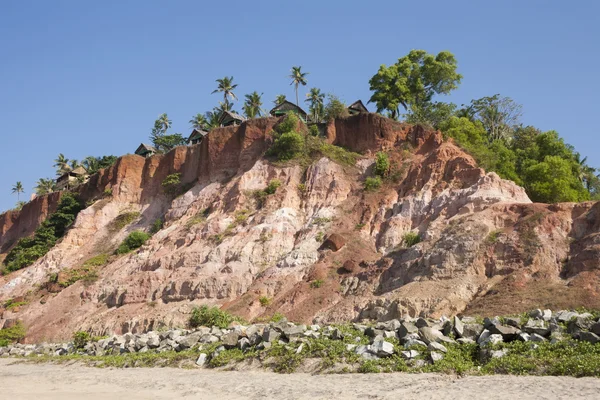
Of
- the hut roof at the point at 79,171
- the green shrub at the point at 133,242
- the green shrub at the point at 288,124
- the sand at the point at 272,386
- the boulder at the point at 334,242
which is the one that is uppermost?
the hut roof at the point at 79,171

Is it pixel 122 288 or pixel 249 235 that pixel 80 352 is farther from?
pixel 249 235

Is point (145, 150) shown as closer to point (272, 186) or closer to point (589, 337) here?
point (272, 186)

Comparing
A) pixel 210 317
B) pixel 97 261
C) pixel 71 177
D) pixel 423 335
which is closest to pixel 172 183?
pixel 97 261

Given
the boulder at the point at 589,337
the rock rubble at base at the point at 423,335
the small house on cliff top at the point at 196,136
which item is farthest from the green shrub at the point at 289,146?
the boulder at the point at 589,337

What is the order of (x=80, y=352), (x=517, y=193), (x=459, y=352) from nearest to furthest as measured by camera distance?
(x=459, y=352)
(x=80, y=352)
(x=517, y=193)

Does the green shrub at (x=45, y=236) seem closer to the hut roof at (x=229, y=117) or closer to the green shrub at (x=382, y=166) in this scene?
the hut roof at (x=229, y=117)

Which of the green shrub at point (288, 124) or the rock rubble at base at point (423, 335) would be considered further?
the green shrub at point (288, 124)

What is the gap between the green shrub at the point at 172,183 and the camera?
149 feet

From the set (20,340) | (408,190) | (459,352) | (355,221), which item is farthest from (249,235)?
(459,352)

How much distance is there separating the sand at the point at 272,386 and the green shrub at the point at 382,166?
23085mm

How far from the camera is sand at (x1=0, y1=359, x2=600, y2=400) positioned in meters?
9.72

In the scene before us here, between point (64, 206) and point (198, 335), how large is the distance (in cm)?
3790

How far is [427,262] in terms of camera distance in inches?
966

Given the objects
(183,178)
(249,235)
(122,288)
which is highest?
(183,178)
